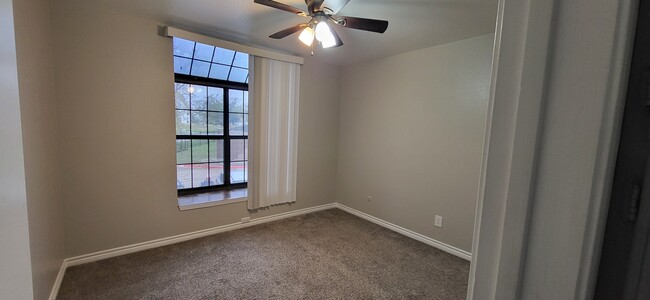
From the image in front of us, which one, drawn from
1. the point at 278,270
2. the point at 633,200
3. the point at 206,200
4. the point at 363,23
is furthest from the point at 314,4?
the point at 206,200

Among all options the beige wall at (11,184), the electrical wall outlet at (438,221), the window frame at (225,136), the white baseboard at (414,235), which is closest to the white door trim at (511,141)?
the beige wall at (11,184)

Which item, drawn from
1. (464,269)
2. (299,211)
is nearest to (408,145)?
(464,269)

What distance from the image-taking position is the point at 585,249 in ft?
1.17

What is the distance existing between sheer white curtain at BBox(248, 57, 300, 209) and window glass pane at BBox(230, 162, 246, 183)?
3.56 ft

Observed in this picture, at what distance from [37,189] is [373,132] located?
3169 mm

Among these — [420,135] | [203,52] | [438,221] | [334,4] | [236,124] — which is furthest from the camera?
[236,124]

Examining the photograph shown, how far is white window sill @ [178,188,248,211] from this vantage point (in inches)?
117

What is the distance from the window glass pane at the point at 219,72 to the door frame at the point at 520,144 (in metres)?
4.04

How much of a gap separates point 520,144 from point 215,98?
165 inches

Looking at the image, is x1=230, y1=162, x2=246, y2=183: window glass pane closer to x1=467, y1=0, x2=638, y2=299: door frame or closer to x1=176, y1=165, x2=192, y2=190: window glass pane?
x1=176, y1=165, x2=192, y2=190: window glass pane

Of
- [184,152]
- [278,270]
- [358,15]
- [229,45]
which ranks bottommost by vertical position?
[278,270]

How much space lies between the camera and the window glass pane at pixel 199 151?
3.84 meters

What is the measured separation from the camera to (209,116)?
3963 mm

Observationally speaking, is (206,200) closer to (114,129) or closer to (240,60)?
(114,129)
